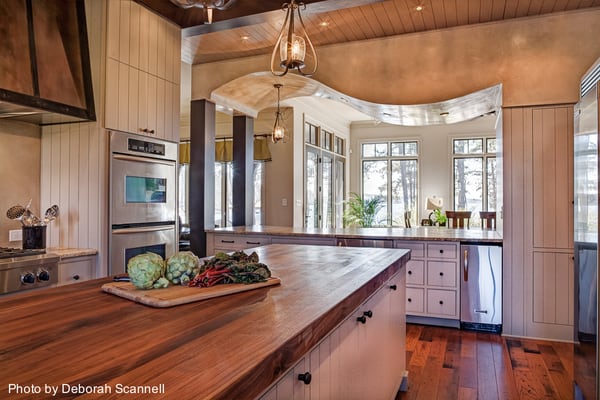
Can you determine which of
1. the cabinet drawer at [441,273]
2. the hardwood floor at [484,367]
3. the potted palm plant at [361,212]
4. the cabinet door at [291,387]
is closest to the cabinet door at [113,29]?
the cabinet door at [291,387]

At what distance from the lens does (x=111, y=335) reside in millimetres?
925

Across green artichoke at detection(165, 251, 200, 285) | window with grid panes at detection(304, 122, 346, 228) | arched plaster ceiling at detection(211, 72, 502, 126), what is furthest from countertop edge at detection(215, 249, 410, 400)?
window with grid panes at detection(304, 122, 346, 228)

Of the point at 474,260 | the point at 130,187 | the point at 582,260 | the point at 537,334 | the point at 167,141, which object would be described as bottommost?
the point at 537,334

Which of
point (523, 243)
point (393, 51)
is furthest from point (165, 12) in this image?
point (523, 243)

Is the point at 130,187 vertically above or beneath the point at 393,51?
beneath

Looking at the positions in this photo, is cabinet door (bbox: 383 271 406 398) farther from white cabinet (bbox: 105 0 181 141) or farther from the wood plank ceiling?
white cabinet (bbox: 105 0 181 141)

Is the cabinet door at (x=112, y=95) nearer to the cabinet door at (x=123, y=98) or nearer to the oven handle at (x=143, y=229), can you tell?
the cabinet door at (x=123, y=98)

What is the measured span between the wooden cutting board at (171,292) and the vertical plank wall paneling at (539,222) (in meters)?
2.97

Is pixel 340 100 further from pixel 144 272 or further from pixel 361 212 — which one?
pixel 361 212

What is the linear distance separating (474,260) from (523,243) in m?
0.43

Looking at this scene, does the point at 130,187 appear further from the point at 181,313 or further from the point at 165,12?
the point at 181,313

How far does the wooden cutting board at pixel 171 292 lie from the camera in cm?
120

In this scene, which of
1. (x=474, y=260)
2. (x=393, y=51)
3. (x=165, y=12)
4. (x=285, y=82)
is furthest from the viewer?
(x=285, y=82)

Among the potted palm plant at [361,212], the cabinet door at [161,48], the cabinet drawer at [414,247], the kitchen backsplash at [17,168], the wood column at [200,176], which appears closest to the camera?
the kitchen backsplash at [17,168]
